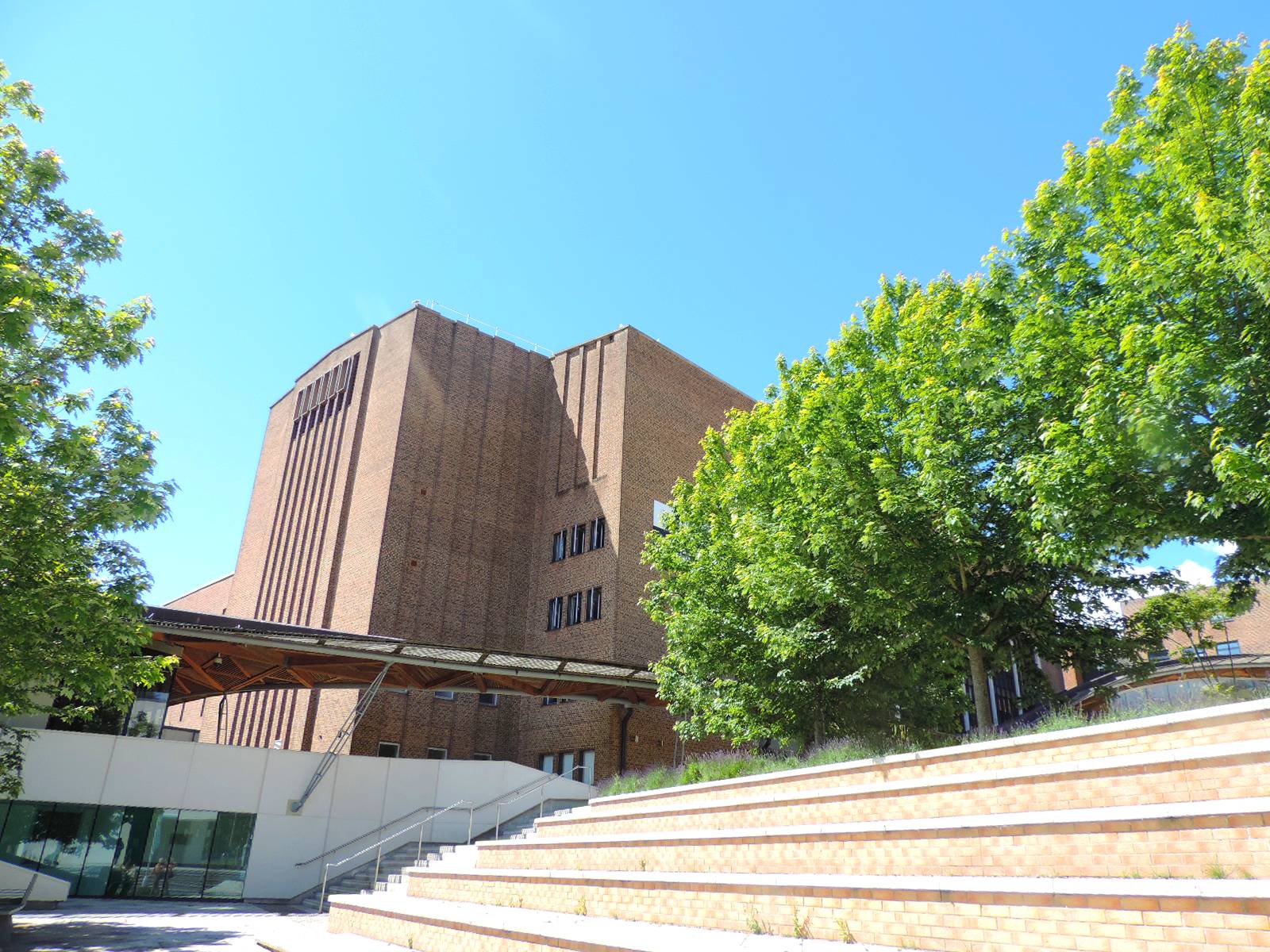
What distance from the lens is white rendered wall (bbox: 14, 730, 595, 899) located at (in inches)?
812

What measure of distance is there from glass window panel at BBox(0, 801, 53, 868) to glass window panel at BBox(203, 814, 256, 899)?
3761 mm

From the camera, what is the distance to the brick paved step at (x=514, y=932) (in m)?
8.59

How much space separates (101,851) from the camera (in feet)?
69.0

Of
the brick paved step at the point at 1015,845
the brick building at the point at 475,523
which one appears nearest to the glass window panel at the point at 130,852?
the brick building at the point at 475,523

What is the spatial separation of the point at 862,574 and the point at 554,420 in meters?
27.4

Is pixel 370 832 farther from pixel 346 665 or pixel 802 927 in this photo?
→ pixel 802 927

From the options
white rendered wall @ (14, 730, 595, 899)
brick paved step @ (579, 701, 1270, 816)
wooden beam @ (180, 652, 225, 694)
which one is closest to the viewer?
brick paved step @ (579, 701, 1270, 816)

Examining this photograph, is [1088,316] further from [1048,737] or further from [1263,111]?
[1048,737]

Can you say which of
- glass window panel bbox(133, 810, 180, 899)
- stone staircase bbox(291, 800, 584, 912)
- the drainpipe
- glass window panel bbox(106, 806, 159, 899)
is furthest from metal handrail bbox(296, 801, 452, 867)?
the drainpipe

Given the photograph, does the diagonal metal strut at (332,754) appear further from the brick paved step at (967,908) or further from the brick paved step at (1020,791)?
the brick paved step at (967,908)

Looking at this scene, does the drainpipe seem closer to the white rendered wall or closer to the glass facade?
the white rendered wall

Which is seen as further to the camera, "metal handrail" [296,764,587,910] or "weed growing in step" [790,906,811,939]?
"metal handrail" [296,764,587,910]

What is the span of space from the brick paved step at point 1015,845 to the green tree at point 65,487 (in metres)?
9.11

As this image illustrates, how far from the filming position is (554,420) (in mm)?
40750
